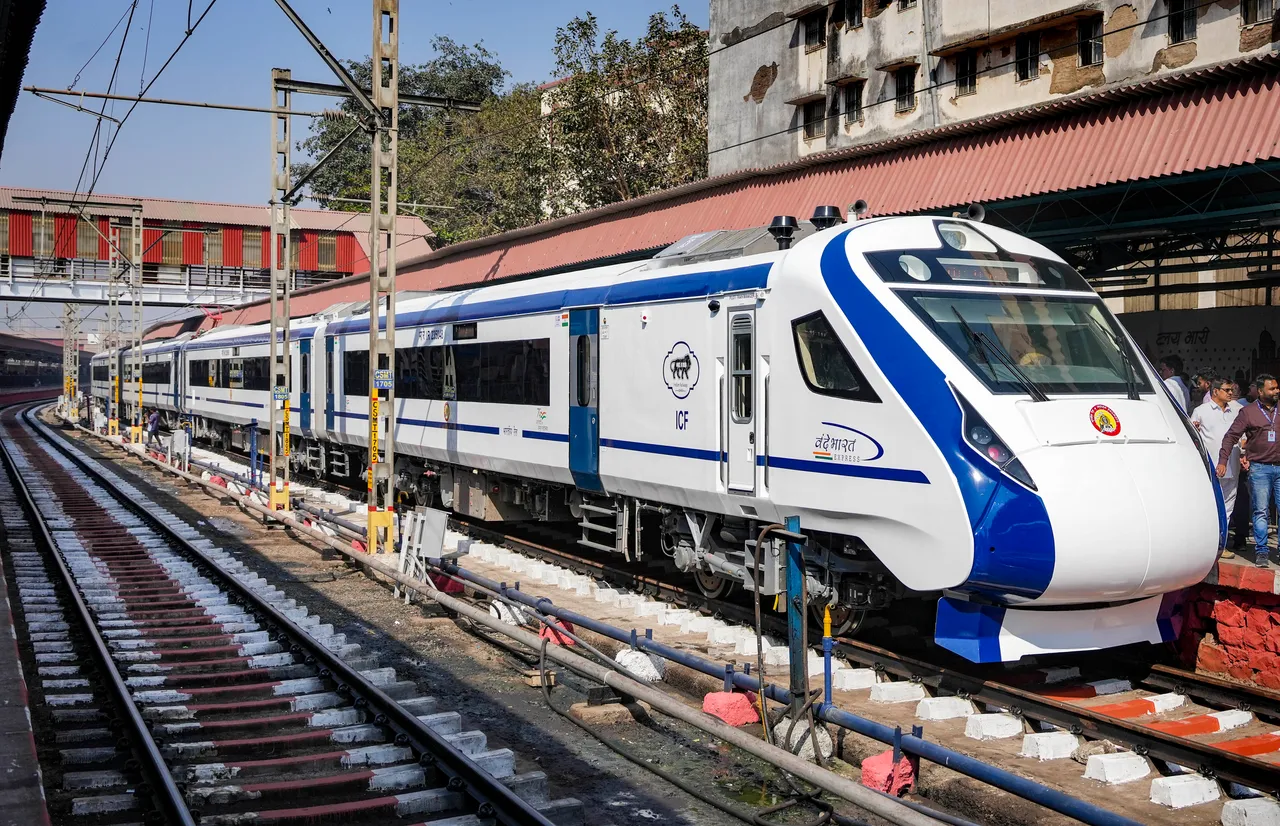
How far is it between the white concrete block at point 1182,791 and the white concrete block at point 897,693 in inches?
82.4

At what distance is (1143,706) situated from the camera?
314 inches

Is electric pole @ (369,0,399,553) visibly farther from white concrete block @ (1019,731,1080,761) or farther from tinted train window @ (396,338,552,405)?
white concrete block @ (1019,731,1080,761)

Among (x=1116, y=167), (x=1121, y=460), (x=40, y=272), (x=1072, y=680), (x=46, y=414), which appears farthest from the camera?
(x=46, y=414)

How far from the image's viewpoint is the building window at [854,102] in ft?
101

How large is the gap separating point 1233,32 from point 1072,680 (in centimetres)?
1780

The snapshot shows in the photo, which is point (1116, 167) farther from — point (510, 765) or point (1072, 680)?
point (510, 765)

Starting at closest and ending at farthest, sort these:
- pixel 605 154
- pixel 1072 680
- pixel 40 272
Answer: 1. pixel 1072 680
2. pixel 605 154
3. pixel 40 272

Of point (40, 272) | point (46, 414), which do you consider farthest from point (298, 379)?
point (46, 414)

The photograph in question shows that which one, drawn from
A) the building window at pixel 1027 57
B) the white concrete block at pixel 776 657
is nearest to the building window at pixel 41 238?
the building window at pixel 1027 57

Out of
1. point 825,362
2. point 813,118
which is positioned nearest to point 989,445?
point 825,362

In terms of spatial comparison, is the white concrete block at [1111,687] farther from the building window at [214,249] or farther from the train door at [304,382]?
the building window at [214,249]

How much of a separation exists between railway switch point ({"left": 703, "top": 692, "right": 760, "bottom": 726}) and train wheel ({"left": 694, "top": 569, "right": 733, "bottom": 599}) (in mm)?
3178

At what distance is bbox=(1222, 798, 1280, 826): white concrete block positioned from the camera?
19.7ft

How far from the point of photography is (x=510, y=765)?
22.8ft
